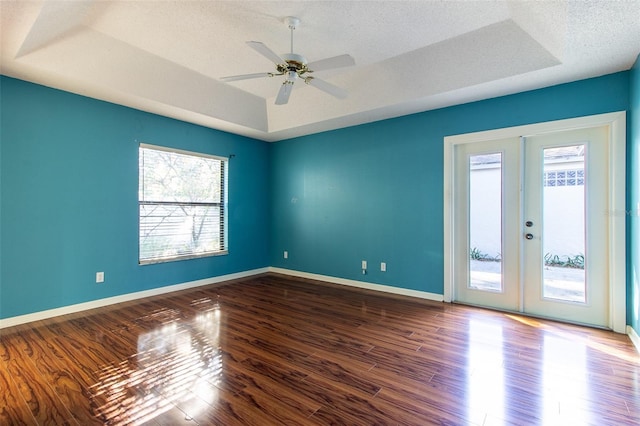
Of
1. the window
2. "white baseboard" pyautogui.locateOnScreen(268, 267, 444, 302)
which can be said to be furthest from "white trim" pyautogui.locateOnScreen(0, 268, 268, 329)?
"white baseboard" pyautogui.locateOnScreen(268, 267, 444, 302)

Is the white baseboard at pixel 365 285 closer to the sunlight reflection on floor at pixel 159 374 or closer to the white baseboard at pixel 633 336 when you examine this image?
the white baseboard at pixel 633 336

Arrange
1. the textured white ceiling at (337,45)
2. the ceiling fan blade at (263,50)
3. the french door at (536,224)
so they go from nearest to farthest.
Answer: the ceiling fan blade at (263,50) < the textured white ceiling at (337,45) < the french door at (536,224)

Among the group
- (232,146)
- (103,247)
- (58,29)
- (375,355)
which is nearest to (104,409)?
(375,355)

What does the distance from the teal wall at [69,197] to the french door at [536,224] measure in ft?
13.6

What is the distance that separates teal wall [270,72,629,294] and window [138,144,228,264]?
1234mm

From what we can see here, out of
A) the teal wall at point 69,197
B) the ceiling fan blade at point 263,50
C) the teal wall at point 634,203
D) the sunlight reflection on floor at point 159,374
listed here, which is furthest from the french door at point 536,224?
the teal wall at point 69,197

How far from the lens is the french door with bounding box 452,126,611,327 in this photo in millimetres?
3223

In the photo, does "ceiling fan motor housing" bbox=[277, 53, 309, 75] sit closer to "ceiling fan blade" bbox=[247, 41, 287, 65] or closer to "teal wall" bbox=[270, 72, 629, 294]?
"ceiling fan blade" bbox=[247, 41, 287, 65]

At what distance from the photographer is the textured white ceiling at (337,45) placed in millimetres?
2525

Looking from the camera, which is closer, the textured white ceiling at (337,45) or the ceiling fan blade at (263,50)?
the ceiling fan blade at (263,50)

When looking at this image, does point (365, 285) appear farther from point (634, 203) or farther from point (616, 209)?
point (634, 203)

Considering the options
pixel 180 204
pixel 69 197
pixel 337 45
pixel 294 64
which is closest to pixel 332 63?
pixel 294 64

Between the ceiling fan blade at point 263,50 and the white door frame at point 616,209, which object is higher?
the ceiling fan blade at point 263,50

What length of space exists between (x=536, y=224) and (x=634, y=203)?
0.83 meters
